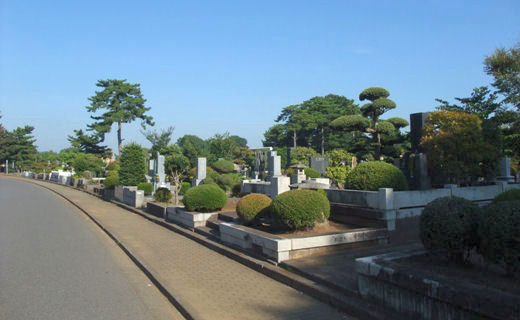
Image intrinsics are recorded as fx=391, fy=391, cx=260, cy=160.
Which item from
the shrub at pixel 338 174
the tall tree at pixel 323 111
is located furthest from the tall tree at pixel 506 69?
the tall tree at pixel 323 111

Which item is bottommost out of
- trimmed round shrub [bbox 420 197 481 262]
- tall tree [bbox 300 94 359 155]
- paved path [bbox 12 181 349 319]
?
paved path [bbox 12 181 349 319]

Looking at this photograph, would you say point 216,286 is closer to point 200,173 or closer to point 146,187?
point 200,173

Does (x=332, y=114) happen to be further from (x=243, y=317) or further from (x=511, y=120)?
(x=243, y=317)

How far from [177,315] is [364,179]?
625 centimetres

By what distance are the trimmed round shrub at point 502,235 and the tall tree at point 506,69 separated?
1381 cm

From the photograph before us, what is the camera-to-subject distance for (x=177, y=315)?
5457 millimetres

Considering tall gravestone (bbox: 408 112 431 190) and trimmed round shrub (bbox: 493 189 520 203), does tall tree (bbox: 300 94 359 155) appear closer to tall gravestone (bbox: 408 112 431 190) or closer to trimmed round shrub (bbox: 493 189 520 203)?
tall gravestone (bbox: 408 112 431 190)

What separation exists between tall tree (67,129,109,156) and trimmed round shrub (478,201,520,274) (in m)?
58.1

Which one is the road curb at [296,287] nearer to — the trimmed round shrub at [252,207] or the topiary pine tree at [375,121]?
the trimmed round shrub at [252,207]

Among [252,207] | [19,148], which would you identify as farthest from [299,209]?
[19,148]

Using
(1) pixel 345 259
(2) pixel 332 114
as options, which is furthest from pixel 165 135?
(1) pixel 345 259

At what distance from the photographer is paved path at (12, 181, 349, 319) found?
5172 mm

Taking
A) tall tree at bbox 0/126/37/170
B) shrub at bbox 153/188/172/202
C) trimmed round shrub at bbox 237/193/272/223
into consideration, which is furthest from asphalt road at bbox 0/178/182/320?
tall tree at bbox 0/126/37/170

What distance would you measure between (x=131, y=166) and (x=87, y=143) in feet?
126
